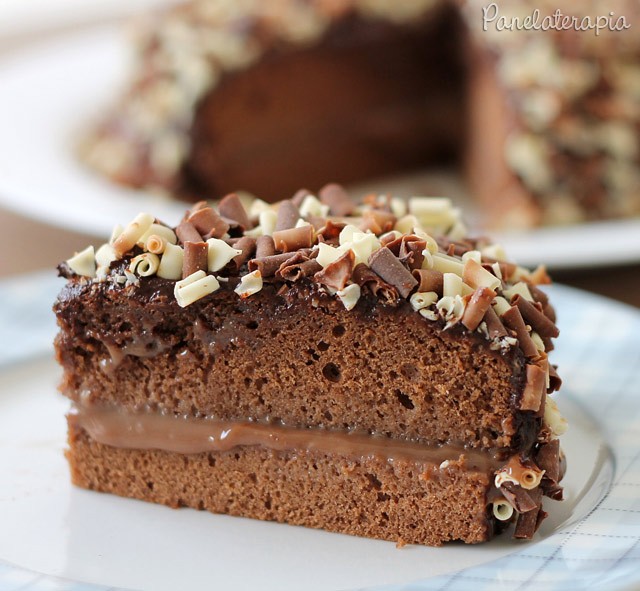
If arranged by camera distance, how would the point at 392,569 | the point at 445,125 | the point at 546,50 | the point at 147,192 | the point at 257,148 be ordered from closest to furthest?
the point at 392,569, the point at 546,50, the point at 147,192, the point at 257,148, the point at 445,125

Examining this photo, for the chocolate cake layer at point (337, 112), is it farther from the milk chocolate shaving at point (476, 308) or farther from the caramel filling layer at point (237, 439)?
the milk chocolate shaving at point (476, 308)

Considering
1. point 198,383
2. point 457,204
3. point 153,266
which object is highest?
point 153,266

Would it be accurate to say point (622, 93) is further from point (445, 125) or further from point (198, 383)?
point (198, 383)

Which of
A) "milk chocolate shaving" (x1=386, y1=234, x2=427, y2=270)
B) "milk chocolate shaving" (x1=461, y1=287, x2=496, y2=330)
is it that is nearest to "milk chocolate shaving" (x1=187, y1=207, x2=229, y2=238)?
"milk chocolate shaving" (x1=386, y1=234, x2=427, y2=270)

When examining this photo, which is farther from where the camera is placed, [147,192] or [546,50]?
[147,192]

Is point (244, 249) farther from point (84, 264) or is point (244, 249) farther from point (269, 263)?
point (84, 264)

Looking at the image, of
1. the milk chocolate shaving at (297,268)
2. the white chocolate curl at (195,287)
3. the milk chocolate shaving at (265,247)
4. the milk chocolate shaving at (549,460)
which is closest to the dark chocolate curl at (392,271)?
the milk chocolate shaving at (297,268)

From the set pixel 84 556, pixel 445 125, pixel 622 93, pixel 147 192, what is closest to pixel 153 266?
pixel 84 556
